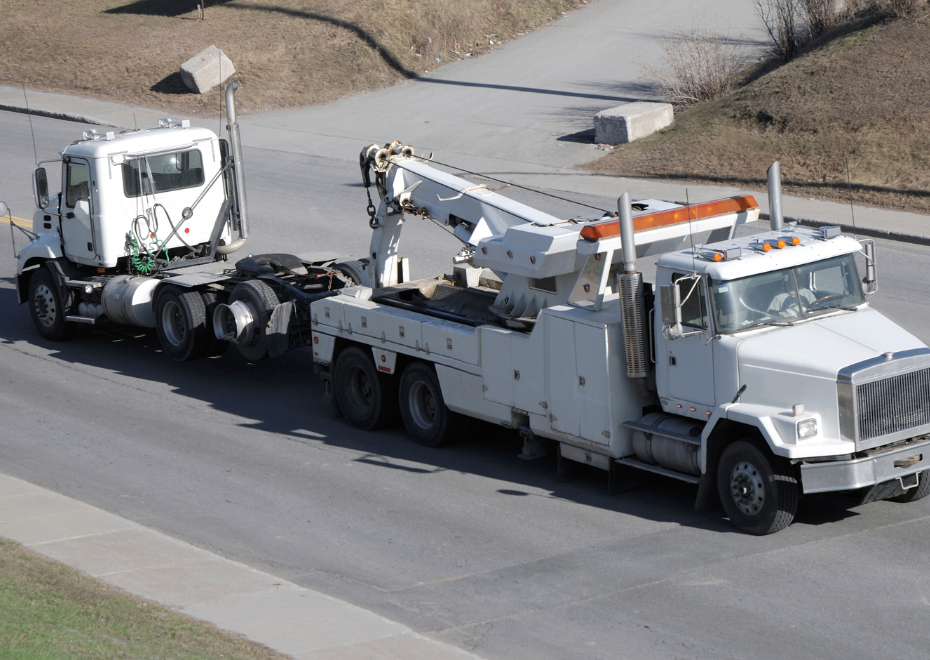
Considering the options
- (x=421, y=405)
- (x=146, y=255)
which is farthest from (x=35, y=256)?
(x=421, y=405)

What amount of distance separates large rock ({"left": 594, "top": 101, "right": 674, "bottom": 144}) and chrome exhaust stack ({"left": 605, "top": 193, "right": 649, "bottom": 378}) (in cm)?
1678

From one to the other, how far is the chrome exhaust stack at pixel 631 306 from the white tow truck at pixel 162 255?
17.2 ft

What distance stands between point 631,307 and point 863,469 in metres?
2.31

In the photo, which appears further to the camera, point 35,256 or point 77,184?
point 35,256

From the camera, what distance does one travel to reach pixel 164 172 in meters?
16.3

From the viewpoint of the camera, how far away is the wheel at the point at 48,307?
1689cm

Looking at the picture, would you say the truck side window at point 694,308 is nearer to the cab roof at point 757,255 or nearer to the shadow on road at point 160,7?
the cab roof at point 757,255

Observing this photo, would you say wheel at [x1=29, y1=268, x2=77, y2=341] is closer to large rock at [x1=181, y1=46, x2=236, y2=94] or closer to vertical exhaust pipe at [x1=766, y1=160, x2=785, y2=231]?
vertical exhaust pipe at [x1=766, y1=160, x2=785, y2=231]

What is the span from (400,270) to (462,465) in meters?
2.90

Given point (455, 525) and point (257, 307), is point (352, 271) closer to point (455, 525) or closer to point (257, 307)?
point (257, 307)

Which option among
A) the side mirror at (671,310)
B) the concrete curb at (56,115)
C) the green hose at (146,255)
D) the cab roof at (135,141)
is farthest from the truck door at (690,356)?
the concrete curb at (56,115)

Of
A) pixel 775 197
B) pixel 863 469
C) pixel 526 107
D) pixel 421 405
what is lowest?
pixel 863 469

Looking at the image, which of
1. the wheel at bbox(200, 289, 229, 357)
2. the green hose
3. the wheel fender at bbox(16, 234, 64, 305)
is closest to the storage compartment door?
the wheel at bbox(200, 289, 229, 357)

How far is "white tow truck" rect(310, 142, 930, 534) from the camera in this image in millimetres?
9789
